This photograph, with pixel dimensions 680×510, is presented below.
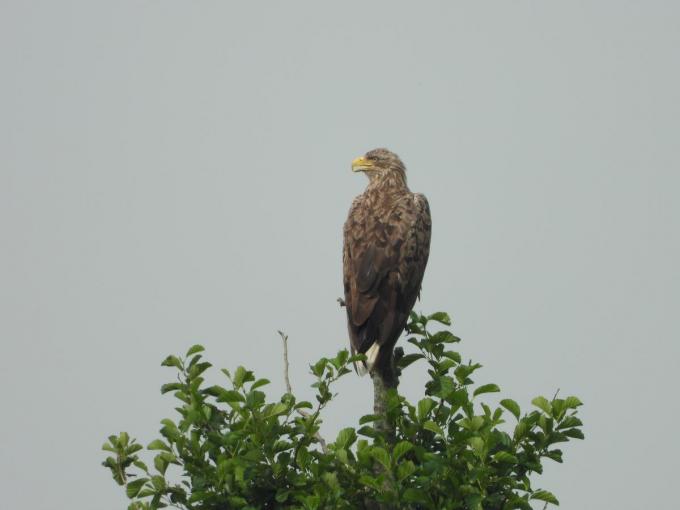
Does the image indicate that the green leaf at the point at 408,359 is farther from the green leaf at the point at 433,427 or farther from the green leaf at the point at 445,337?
the green leaf at the point at 433,427

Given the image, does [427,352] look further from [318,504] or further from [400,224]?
[400,224]

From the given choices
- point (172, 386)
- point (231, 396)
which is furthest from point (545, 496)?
point (172, 386)

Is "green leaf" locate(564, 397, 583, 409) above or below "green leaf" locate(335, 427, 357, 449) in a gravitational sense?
above

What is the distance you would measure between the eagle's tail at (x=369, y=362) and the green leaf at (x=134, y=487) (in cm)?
240

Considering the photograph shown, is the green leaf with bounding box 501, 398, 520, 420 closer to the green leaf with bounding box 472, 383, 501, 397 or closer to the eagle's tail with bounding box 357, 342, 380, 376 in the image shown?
the green leaf with bounding box 472, 383, 501, 397

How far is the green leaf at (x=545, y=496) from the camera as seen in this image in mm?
6516

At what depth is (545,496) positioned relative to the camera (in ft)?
21.5

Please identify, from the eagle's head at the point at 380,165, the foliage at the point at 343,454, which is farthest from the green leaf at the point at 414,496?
the eagle's head at the point at 380,165

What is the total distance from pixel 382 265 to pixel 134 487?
3.97 metres

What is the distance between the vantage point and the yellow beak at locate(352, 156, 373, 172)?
1262 centimetres

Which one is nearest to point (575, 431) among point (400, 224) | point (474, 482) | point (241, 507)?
point (474, 482)

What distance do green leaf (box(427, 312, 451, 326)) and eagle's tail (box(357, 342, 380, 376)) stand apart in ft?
3.10

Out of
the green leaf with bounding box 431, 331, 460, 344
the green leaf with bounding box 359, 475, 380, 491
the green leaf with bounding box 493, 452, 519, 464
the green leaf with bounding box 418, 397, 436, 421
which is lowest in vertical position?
the green leaf with bounding box 359, 475, 380, 491

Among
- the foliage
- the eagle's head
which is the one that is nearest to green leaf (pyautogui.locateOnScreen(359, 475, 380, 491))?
the foliage
